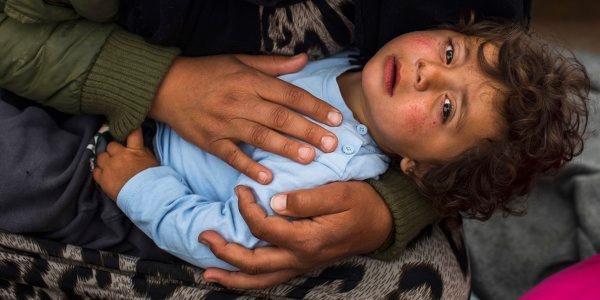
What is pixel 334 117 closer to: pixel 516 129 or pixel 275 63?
pixel 275 63

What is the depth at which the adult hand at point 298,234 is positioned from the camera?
1.15 metres

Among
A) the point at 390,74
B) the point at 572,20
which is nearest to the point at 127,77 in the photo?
the point at 390,74

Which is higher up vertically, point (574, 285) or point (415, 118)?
point (415, 118)

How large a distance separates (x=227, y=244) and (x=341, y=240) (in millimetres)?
178

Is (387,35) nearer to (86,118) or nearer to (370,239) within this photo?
→ (370,239)

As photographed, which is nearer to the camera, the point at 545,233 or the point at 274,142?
Answer: the point at 274,142

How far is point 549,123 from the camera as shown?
124cm

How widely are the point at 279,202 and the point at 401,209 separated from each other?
0.21m

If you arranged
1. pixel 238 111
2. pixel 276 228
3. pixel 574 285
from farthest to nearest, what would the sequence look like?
pixel 574 285
pixel 238 111
pixel 276 228

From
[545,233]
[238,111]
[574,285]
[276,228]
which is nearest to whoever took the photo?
[276,228]

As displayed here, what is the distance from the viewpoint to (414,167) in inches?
51.3

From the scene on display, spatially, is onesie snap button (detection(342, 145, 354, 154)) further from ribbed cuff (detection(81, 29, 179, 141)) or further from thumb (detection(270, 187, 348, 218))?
ribbed cuff (detection(81, 29, 179, 141))

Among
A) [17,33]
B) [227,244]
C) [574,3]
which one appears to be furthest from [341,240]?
[574,3]

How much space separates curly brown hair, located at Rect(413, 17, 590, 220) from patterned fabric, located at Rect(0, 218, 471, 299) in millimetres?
149
